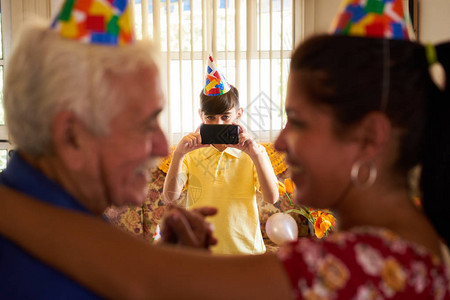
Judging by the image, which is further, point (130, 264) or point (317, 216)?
point (317, 216)

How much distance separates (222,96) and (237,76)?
176 cm

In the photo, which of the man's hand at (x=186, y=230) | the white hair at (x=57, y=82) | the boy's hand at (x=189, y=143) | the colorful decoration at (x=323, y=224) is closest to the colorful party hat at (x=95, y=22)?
the white hair at (x=57, y=82)

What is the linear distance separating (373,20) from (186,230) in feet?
1.61

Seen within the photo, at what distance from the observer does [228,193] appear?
2.05m

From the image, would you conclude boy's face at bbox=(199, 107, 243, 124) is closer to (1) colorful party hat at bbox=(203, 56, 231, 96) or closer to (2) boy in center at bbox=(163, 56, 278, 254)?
(2) boy in center at bbox=(163, 56, 278, 254)

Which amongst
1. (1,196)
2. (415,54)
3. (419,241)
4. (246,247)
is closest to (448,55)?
(415,54)

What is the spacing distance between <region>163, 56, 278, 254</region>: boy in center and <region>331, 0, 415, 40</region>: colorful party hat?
4.33ft

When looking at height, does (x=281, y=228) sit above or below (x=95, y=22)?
below

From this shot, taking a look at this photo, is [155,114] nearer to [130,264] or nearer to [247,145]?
[130,264]

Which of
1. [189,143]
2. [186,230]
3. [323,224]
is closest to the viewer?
[186,230]

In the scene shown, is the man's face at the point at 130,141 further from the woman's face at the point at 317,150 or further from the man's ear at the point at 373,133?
the man's ear at the point at 373,133

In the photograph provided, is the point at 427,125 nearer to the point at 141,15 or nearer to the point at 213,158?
the point at 213,158

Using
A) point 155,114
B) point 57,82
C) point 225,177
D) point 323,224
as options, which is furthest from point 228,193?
point 57,82

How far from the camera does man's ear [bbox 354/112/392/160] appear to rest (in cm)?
67
